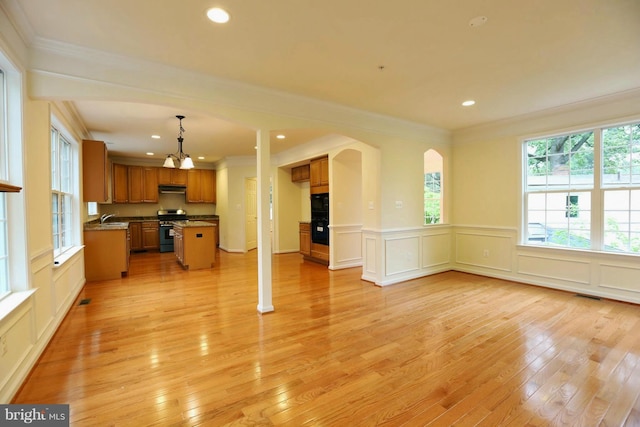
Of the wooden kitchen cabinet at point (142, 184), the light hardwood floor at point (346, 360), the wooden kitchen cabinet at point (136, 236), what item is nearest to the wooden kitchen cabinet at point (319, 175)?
the light hardwood floor at point (346, 360)

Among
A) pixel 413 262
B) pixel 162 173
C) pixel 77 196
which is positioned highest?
pixel 162 173

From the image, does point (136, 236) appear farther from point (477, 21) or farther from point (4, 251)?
point (477, 21)

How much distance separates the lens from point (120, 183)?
26.1 feet

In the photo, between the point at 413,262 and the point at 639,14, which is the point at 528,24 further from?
the point at 413,262

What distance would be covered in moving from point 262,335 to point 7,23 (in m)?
3.13

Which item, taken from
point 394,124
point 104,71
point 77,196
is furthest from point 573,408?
point 77,196

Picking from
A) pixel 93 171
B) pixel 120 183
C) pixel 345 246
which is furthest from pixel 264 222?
pixel 120 183

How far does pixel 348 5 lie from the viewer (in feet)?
6.57

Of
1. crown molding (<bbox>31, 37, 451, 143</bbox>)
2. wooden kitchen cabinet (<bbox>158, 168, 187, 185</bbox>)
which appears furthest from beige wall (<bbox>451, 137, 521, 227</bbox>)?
wooden kitchen cabinet (<bbox>158, 168, 187, 185</bbox>)

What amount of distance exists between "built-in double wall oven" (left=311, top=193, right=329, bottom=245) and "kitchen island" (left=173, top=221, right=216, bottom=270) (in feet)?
7.24

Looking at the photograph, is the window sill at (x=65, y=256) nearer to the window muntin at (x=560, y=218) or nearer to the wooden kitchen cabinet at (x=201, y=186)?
the wooden kitchen cabinet at (x=201, y=186)

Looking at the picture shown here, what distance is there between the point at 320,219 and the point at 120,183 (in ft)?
18.8

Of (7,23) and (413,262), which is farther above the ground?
(7,23)

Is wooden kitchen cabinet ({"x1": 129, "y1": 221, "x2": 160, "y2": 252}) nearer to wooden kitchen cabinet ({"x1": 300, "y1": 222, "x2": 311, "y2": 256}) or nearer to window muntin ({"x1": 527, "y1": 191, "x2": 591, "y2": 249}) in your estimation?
wooden kitchen cabinet ({"x1": 300, "y1": 222, "x2": 311, "y2": 256})
